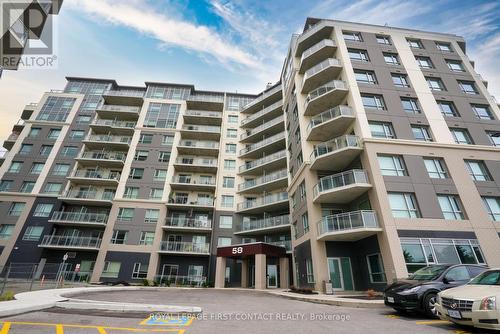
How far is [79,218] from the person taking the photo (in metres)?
29.6

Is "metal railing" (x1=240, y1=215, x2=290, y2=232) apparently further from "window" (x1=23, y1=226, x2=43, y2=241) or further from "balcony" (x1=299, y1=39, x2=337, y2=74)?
"window" (x1=23, y1=226, x2=43, y2=241)

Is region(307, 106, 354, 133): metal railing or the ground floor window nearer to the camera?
the ground floor window

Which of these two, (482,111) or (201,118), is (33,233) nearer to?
(201,118)

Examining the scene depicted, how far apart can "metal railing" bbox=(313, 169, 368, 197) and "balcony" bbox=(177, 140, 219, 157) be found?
20.6 metres

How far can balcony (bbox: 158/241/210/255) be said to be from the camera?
2864cm

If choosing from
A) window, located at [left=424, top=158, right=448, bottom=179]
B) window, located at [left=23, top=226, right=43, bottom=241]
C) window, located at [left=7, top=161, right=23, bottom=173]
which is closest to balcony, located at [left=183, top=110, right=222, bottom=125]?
window, located at [left=7, top=161, right=23, bottom=173]

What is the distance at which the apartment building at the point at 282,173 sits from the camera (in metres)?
17.2

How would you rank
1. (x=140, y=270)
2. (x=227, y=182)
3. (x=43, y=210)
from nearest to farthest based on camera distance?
1. (x=140, y=270)
2. (x=43, y=210)
3. (x=227, y=182)

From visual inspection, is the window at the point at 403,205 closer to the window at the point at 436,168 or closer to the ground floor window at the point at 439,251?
the ground floor window at the point at 439,251

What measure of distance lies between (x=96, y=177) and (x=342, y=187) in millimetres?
32533

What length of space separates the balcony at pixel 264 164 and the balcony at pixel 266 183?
143 cm

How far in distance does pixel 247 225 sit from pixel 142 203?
1417 cm

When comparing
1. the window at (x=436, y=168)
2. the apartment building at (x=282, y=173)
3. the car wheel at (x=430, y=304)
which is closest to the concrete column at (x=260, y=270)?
the apartment building at (x=282, y=173)

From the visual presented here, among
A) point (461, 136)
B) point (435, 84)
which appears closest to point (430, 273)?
point (461, 136)
